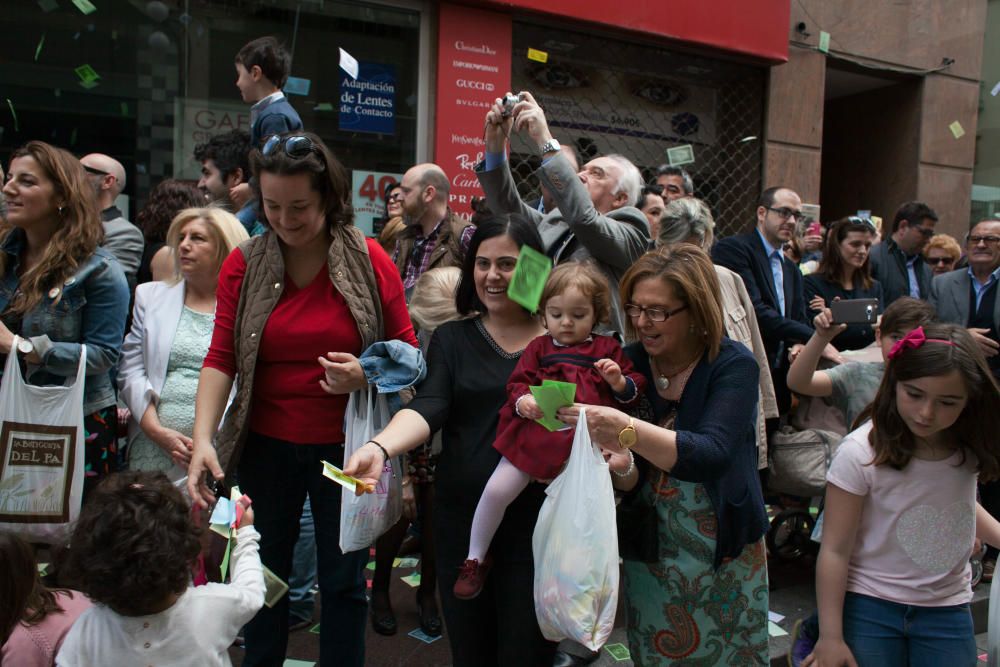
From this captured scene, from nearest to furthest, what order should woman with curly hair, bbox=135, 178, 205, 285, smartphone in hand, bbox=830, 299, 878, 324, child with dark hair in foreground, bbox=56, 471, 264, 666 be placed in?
child with dark hair in foreground, bbox=56, 471, 264, 666 → smartphone in hand, bbox=830, 299, 878, 324 → woman with curly hair, bbox=135, 178, 205, 285

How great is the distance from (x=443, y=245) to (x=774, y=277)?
2.00 meters

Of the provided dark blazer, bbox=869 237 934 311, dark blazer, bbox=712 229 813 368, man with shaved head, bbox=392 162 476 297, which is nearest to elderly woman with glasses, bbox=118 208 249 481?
man with shaved head, bbox=392 162 476 297

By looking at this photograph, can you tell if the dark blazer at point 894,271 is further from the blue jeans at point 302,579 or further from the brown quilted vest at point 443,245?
the blue jeans at point 302,579

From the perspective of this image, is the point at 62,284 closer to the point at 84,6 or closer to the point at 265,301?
the point at 265,301

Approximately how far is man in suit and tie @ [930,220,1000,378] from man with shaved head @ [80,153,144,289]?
190 inches

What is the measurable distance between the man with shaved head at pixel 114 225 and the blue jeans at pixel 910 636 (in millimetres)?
3241

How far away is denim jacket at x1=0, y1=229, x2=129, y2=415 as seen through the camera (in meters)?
3.04

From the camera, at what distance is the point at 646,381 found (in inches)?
91.4

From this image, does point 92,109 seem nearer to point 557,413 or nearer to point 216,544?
point 216,544

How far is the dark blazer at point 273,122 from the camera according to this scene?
423 centimetres

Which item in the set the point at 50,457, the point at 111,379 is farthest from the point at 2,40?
the point at 50,457

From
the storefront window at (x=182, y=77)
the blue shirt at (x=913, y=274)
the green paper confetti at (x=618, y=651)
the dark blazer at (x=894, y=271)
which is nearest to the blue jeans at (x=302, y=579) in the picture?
the green paper confetti at (x=618, y=651)

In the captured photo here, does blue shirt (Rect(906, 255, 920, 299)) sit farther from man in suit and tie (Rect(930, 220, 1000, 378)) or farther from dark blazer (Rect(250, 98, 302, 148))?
dark blazer (Rect(250, 98, 302, 148))

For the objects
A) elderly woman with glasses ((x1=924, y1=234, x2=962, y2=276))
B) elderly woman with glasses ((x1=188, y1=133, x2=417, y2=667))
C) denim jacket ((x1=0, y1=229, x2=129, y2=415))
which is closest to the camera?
elderly woman with glasses ((x1=188, y1=133, x2=417, y2=667))
